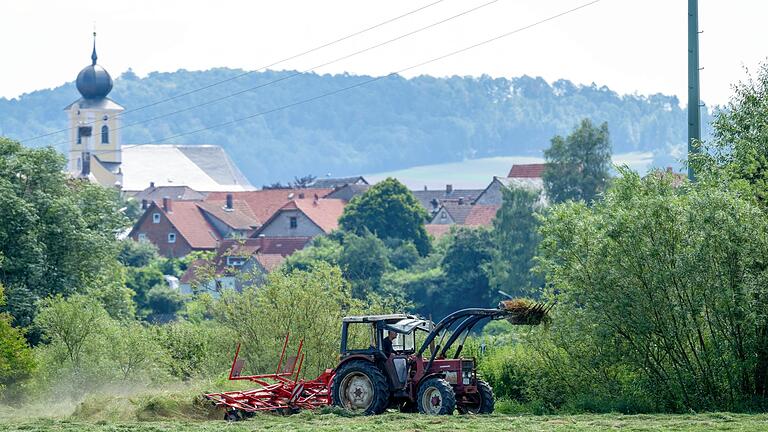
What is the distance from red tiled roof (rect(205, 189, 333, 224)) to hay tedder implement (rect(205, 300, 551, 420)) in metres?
136

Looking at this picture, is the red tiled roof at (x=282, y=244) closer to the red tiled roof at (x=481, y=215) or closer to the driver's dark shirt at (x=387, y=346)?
the red tiled roof at (x=481, y=215)

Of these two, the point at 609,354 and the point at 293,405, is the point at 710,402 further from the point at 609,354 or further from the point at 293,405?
the point at 293,405

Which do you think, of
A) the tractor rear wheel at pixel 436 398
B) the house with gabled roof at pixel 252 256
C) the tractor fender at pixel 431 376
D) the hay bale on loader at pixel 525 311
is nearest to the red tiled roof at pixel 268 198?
the house with gabled roof at pixel 252 256

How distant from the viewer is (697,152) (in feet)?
105

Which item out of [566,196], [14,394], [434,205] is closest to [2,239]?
[14,394]

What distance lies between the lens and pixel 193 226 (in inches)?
6083

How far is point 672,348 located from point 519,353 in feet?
22.1

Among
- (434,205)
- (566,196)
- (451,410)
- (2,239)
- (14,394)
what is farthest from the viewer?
(434,205)

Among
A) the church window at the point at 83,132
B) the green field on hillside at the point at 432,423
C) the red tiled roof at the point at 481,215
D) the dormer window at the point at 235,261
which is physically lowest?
the green field on hillside at the point at 432,423

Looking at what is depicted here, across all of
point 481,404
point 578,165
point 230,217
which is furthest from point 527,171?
point 481,404

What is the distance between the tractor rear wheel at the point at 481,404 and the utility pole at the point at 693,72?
7202mm

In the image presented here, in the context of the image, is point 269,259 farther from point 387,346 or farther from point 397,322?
point 387,346

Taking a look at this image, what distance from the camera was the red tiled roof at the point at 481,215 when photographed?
451 feet

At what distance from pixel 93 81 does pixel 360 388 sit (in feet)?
553
